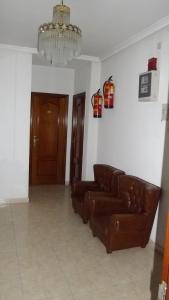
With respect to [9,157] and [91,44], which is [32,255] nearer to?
[9,157]

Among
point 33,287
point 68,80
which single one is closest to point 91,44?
point 68,80

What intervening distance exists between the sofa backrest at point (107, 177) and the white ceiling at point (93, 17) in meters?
1.91

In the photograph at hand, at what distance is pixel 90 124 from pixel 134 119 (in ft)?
4.71

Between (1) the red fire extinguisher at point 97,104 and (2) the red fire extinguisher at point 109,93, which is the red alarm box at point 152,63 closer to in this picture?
(2) the red fire extinguisher at point 109,93

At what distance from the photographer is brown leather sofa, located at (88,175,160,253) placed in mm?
2936

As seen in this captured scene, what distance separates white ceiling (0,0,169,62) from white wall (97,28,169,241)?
264 millimetres

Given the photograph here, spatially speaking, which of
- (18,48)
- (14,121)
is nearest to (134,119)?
(14,121)

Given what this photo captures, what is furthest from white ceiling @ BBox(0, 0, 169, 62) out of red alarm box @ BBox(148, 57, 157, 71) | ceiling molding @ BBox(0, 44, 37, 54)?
red alarm box @ BBox(148, 57, 157, 71)

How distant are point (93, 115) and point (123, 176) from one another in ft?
5.51

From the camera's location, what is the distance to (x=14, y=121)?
4.54m

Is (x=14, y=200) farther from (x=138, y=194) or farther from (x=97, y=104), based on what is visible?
(x=138, y=194)

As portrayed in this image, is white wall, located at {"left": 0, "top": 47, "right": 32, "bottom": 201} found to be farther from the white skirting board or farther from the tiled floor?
the tiled floor

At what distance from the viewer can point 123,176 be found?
11.7ft

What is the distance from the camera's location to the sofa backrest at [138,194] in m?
2.99
